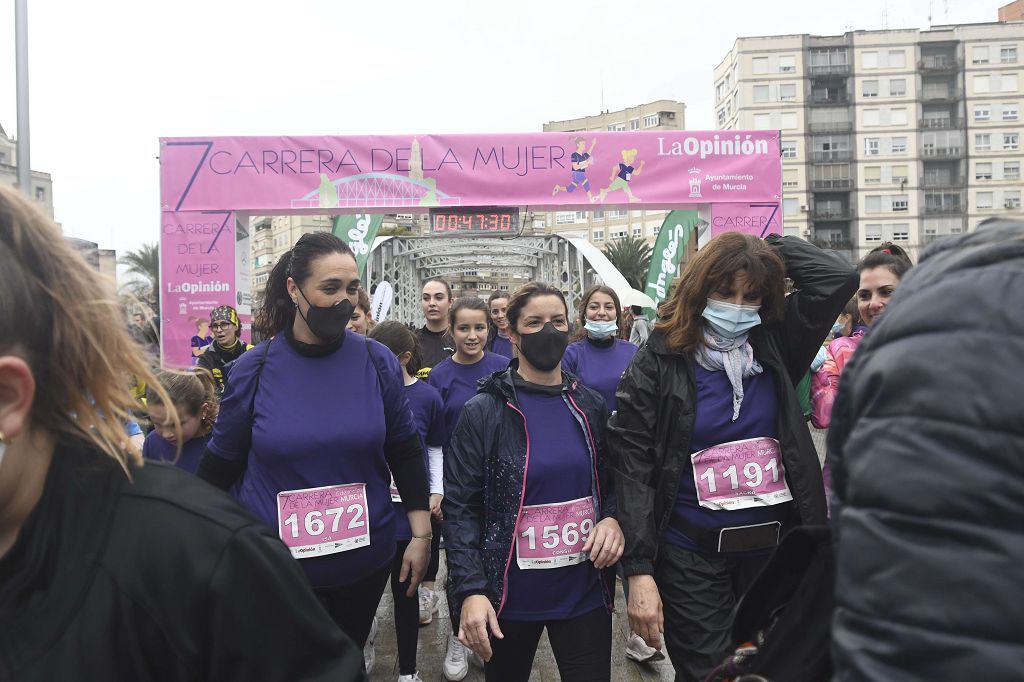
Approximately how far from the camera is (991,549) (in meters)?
0.80

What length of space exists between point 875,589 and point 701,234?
438 inches

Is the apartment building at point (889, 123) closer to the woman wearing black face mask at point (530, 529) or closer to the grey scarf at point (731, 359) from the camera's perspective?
the grey scarf at point (731, 359)

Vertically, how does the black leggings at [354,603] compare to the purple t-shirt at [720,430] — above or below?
below

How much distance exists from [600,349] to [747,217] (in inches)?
227

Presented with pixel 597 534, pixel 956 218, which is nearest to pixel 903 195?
pixel 956 218

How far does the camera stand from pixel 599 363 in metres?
5.95

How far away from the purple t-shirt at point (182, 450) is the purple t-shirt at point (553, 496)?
6.02ft

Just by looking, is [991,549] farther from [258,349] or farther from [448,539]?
[258,349]

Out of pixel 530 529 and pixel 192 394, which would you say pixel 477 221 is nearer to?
pixel 192 394

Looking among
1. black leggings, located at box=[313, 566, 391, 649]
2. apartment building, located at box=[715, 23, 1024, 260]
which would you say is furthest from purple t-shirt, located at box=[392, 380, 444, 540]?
apartment building, located at box=[715, 23, 1024, 260]

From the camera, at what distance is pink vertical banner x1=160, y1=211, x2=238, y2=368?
35.1 ft

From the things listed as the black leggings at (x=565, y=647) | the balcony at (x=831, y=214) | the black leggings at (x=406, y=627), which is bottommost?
the black leggings at (x=406, y=627)

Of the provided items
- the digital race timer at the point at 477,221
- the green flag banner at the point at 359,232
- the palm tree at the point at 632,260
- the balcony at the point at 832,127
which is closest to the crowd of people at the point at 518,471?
the digital race timer at the point at 477,221

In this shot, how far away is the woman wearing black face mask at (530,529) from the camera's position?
3.13m
